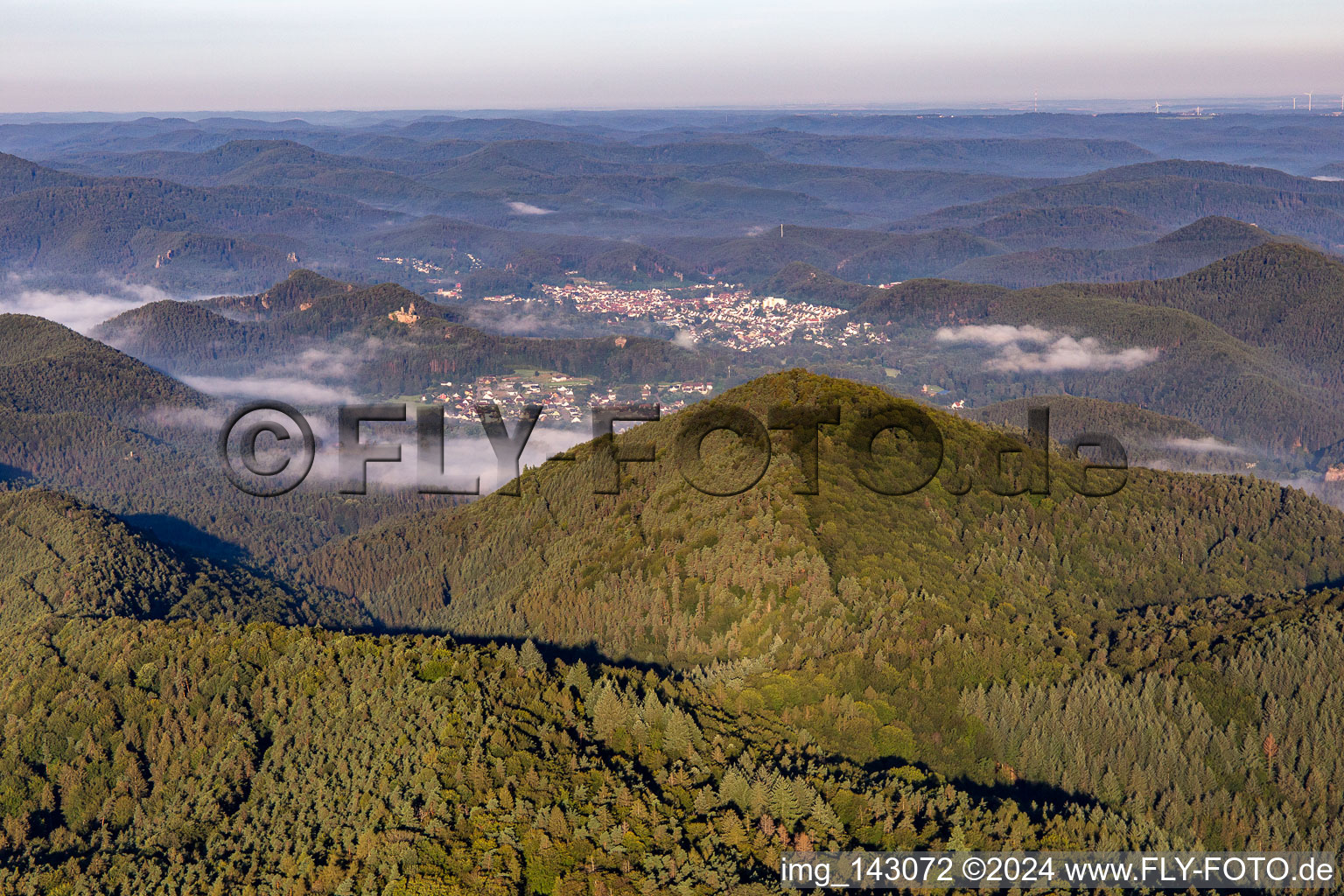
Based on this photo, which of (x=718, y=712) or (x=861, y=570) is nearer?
(x=718, y=712)

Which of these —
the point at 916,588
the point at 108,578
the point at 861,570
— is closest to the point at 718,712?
the point at 861,570

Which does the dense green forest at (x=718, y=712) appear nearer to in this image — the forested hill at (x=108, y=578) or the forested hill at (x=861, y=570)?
the forested hill at (x=861, y=570)

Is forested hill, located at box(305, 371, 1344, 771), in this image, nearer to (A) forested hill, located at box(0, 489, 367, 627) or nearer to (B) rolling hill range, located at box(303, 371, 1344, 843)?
(B) rolling hill range, located at box(303, 371, 1344, 843)

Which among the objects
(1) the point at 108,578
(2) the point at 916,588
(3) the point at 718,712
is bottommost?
(1) the point at 108,578

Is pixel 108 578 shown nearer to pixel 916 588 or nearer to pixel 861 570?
pixel 861 570

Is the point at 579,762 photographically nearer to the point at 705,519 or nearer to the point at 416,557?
the point at 705,519

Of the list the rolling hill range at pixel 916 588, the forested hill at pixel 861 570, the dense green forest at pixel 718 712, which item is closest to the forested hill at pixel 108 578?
the dense green forest at pixel 718 712

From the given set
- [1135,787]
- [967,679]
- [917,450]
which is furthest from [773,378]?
[1135,787]

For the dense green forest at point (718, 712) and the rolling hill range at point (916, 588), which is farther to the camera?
the rolling hill range at point (916, 588)
